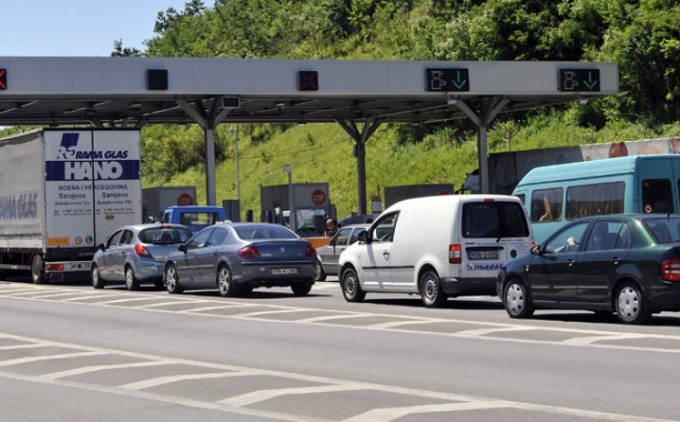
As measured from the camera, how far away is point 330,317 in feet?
69.0

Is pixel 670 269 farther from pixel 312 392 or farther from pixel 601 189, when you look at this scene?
pixel 601 189

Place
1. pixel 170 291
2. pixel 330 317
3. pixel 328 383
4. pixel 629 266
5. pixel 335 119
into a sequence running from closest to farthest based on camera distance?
pixel 328 383 → pixel 629 266 → pixel 330 317 → pixel 170 291 → pixel 335 119

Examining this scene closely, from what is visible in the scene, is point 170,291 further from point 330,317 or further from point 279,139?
point 279,139

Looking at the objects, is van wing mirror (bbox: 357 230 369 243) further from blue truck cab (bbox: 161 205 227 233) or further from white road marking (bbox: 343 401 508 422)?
white road marking (bbox: 343 401 508 422)

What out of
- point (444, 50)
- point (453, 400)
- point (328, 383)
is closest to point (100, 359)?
point (328, 383)

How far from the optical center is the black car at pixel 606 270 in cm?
1720

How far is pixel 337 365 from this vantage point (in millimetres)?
14469

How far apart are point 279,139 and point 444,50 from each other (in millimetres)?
26810

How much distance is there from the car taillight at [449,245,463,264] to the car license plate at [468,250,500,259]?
7.0 inches

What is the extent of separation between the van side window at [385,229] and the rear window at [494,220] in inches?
71.5

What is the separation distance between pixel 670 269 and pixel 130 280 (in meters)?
16.8

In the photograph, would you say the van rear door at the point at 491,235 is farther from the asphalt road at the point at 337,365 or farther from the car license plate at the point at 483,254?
the asphalt road at the point at 337,365

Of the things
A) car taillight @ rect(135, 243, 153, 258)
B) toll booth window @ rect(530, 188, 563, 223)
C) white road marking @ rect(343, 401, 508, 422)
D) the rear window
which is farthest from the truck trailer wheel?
white road marking @ rect(343, 401, 508, 422)

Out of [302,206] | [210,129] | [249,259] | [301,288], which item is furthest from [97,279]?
[302,206]
